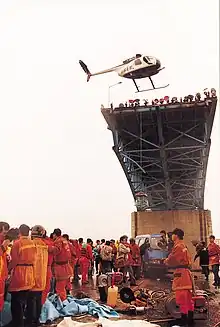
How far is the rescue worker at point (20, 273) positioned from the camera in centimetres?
503

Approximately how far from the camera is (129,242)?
1167 centimetres

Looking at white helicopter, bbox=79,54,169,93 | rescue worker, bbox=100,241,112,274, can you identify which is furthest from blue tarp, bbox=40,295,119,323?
white helicopter, bbox=79,54,169,93

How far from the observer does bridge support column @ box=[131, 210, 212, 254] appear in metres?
20.8

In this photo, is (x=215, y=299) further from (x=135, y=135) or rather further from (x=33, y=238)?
(x=135, y=135)

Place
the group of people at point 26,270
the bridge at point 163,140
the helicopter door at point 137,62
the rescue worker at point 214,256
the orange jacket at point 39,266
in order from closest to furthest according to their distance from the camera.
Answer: the group of people at point 26,270
the orange jacket at point 39,266
the rescue worker at point 214,256
the bridge at point 163,140
the helicopter door at point 137,62

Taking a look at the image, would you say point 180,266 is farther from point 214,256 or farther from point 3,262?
point 214,256

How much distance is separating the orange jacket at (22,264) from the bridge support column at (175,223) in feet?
53.0

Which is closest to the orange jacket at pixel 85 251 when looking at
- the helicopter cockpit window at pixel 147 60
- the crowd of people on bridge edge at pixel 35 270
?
the crowd of people on bridge edge at pixel 35 270

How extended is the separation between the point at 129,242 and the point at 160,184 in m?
14.0

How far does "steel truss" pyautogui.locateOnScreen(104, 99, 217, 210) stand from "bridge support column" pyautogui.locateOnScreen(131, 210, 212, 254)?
2.69 m

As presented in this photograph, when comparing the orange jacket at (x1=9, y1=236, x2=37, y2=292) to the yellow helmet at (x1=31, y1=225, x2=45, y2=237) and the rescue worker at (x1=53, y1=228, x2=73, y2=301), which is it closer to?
the yellow helmet at (x1=31, y1=225, x2=45, y2=237)

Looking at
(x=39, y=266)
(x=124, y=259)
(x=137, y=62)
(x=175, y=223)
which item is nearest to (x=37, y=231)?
(x=39, y=266)

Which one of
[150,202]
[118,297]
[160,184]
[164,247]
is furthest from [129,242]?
[150,202]

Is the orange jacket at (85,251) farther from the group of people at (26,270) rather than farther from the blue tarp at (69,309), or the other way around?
the group of people at (26,270)
